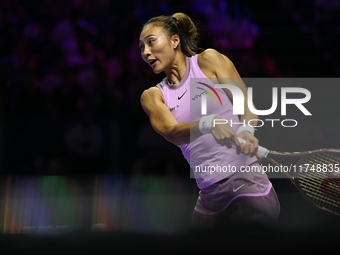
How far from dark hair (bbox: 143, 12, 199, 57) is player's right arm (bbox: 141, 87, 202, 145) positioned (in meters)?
0.26

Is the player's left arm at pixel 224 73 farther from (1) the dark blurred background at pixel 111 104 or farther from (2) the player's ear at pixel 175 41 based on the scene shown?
(1) the dark blurred background at pixel 111 104

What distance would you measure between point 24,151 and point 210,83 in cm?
207

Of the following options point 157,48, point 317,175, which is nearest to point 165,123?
Result: point 157,48

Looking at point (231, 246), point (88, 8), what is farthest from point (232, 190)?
point (88, 8)

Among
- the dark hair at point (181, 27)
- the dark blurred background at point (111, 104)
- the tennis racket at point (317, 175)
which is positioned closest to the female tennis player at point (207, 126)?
the dark hair at point (181, 27)

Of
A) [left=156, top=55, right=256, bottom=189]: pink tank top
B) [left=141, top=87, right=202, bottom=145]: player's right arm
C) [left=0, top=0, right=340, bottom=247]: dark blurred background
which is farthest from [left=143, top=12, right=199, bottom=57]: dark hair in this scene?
[left=0, top=0, right=340, bottom=247]: dark blurred background

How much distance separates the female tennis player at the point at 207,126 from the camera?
1658mm

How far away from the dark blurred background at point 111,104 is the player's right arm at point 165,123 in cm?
63

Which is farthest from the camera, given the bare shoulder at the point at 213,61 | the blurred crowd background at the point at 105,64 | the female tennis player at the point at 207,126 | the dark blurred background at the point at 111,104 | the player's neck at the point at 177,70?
the blurred crowd background at the point at 105,64

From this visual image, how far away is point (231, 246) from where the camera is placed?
2.73ft

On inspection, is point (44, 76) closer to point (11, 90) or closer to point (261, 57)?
point (11, 90)

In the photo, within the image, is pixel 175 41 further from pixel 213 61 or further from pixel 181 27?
pixel 213 61

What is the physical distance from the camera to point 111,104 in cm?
351

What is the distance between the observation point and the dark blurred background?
110 inches
